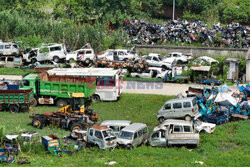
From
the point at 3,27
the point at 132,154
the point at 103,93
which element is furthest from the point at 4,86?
the point at 3,27

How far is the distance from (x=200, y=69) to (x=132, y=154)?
18.2 meters

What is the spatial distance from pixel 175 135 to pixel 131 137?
93.1 inches

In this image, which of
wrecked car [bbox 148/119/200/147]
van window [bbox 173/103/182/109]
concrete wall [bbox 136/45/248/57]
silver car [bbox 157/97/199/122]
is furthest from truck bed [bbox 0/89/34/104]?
concrete wall [bbox 136/45/248/57]

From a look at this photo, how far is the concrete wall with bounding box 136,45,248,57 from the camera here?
142ft

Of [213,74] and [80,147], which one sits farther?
[213,74]

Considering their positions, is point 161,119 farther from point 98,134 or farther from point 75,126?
point 98,134

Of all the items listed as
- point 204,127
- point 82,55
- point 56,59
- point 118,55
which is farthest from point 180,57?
point 204,127

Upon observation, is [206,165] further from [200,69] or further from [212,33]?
[212,33]

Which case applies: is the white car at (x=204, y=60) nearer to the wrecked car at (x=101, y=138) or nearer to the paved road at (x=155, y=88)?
the paved road at (x=155, y=88)

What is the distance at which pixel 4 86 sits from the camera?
100 ft

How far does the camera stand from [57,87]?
29.7 meters

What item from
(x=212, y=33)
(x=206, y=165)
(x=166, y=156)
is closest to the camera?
(x=206, y=165)

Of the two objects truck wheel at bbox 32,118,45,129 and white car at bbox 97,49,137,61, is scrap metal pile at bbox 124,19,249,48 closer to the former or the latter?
white car at bbox 97,49,137,61

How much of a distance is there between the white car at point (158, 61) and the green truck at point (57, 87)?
11518 mm
